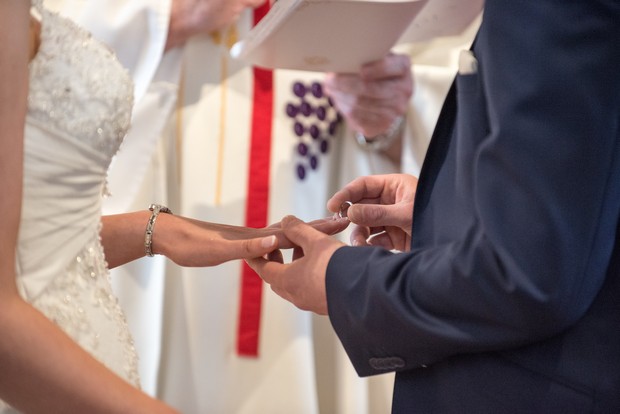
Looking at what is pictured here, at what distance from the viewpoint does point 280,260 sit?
4.39 feet

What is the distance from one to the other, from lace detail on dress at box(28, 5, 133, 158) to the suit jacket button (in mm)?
511

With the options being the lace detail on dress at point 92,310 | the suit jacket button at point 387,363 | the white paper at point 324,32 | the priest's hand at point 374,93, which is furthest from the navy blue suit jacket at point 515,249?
the priest's hand at point 374,93

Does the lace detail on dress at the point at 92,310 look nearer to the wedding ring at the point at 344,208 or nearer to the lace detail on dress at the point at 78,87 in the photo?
the lace detail on dress at the point at 78,87

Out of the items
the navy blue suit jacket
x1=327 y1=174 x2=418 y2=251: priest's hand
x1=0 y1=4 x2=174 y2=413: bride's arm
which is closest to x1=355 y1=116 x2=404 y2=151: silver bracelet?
x1=327 y1=174 x2=418 y2=251: priest's hand

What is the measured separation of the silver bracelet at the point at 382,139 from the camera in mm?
2205

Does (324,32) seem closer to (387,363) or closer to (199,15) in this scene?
(199,15)

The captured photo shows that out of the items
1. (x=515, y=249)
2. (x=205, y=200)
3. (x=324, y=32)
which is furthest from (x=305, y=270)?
(x=205, y=200)

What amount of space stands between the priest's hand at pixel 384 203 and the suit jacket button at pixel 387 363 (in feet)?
1.14

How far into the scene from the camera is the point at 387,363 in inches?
41.6

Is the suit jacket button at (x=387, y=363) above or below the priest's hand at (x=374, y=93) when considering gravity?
below

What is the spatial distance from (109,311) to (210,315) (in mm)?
821

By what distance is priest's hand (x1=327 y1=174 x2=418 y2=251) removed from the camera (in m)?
1.38

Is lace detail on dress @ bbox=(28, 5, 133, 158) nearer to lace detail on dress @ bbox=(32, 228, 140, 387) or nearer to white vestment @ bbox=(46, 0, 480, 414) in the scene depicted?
lace detail on dress @ bbox=(32, 228, 140, 387)

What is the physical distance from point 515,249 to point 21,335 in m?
0.55
